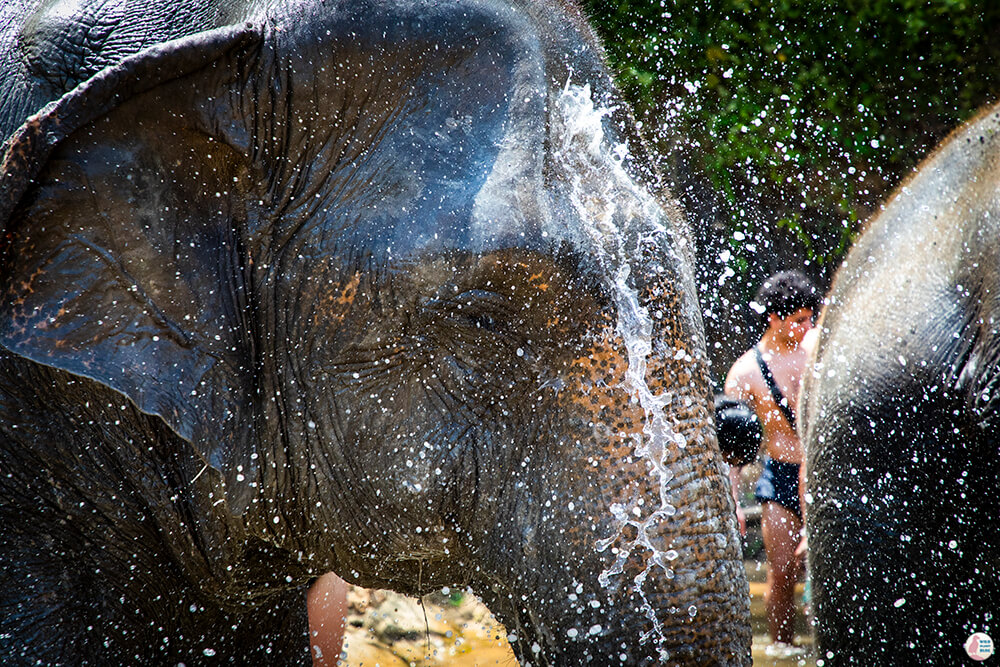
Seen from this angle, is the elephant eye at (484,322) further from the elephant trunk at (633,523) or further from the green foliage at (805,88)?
the green foliage at (805,88)

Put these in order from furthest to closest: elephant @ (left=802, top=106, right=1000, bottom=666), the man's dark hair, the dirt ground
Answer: the man's dark hair
the dirt ground
elephant @ (left=802, top=106, right=1000, bottom=666)

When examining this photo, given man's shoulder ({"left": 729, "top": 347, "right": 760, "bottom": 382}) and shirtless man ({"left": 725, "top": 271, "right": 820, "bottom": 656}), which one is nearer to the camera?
shirtless man ({"left": 725, "top": 271, "right": 820, "bottom": 656})

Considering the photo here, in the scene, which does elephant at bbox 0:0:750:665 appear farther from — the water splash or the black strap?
the black strap

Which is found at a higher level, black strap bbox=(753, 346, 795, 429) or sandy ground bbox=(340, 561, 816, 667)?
black strap bbox=(753, 346, 795, 429)

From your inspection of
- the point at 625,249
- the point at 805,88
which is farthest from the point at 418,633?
the point at 805,88

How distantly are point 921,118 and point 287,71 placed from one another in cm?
602

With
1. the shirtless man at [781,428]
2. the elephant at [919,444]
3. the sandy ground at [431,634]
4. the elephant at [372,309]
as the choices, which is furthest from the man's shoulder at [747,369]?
the elephant at [372,309]

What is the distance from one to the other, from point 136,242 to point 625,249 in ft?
2.67

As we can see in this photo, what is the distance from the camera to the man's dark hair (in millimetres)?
4816

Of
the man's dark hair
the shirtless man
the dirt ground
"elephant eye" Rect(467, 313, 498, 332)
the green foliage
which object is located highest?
"elephant eye" Rect(467, 313, 498, 332)

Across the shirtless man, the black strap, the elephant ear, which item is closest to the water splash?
the elephant ear

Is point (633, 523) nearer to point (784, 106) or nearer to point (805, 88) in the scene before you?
point (784, 106)

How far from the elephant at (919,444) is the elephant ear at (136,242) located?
190 centimetres

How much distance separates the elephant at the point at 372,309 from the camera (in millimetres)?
1732
